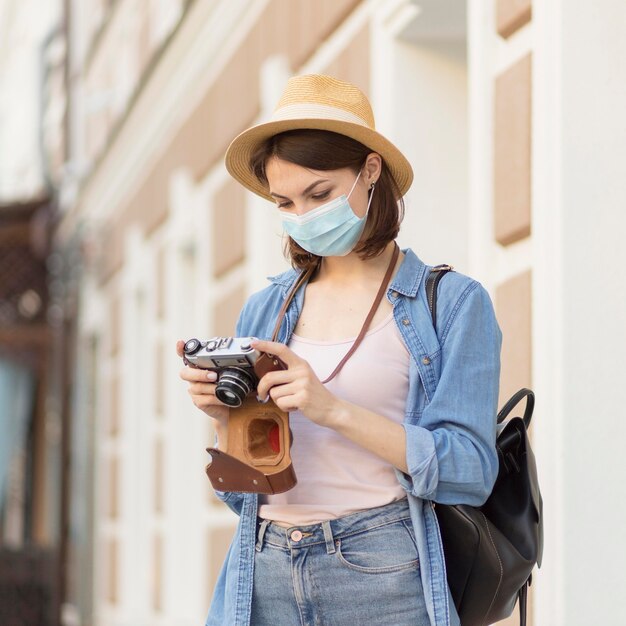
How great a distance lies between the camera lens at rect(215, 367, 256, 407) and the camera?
2211mm

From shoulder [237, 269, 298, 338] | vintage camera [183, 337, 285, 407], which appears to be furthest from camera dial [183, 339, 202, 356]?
shoulder [237, 269, 298, 338]

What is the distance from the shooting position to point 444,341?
7.43 ft

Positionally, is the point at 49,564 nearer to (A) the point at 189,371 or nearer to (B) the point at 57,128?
(B) the point at 57,128

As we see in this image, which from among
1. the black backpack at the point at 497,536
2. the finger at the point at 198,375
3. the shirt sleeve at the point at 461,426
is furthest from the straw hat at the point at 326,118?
the finger at the point at 198,375

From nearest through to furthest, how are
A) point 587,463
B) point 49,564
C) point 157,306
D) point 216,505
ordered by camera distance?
point 587,463, point 216,505, point 157,306, point 49,564

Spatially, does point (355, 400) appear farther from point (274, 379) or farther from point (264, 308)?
point (264, 308)

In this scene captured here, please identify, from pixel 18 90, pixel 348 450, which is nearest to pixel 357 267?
pixel 348 450

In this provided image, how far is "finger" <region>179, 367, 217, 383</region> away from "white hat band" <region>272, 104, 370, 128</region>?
1.54ft

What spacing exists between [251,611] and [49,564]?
10401mm

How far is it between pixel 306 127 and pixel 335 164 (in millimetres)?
85

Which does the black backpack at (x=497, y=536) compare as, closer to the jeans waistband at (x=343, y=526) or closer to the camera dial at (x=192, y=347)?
the jeans waistband at (x=343, y=526)

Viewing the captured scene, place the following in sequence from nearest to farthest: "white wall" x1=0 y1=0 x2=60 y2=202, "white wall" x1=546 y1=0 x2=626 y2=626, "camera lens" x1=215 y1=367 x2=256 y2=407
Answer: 1. "camera lens" x1=215 y1=367 x2=256 y2=407
2. "white wall" x1=546 y1=0 x2=626 y2=626
3. "white wall" x1=0 y1=0 x2=60 y2=202

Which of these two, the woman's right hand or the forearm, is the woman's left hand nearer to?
the forearm

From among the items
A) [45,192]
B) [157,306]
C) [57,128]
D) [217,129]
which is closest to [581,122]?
[217,129]
